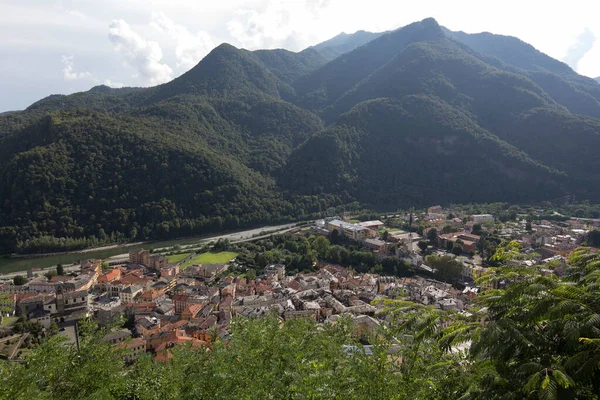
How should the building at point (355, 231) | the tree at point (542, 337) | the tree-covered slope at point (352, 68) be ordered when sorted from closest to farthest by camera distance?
the tree at point (542, 337), the building at point (355, 231), the tree-covered slope at point (352, 68)

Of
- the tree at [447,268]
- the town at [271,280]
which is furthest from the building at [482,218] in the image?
the tree at [447,268]

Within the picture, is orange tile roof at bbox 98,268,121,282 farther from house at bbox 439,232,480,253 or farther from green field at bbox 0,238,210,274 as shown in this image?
house at bbox 439,232,480,253

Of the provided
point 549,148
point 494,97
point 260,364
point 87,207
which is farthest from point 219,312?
point 494,97

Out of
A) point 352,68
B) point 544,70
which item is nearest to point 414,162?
point 352,68

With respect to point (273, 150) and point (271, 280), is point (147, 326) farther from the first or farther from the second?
point (273, 150)

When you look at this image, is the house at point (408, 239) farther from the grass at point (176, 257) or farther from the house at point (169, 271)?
the house at point (169, 271)

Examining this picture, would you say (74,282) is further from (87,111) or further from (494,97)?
(494,97)

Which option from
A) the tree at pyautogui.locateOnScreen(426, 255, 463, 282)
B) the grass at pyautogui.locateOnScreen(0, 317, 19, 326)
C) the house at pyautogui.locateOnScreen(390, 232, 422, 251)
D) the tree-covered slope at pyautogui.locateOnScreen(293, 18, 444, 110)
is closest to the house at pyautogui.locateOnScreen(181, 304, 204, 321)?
the grass at pyautogui.locateOnScreen(0, 317, 19, 326)
